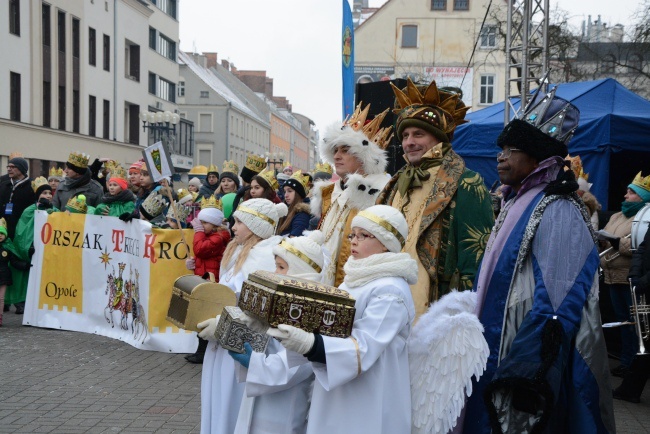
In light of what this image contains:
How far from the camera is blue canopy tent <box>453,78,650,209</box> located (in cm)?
977

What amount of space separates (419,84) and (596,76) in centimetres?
3007

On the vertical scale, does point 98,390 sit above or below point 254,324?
below

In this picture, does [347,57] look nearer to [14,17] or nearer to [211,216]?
[211,216]

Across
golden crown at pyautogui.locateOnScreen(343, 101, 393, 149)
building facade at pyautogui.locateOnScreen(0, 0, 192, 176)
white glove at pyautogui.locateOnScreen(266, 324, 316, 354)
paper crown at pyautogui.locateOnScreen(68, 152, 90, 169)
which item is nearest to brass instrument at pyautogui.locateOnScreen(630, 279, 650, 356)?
golden crown at pyautogui.locateOnScreen(343, 101, 393, 149)

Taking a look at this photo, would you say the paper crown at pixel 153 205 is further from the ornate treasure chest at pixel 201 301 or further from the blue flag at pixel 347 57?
the ornate treasure chest at pixel 201 301

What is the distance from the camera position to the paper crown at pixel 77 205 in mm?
9727

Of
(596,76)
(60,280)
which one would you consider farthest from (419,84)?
(596,76)

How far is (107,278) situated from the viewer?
917cm

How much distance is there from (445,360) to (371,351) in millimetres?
389

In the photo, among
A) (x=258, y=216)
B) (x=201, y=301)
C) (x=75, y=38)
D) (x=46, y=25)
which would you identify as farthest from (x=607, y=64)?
(x=201, y=301)

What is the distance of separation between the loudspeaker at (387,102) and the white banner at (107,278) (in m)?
2.45

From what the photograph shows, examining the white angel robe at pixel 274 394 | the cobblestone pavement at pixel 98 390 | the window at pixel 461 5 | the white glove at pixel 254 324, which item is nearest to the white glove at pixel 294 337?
the white glove at pixel 254 324

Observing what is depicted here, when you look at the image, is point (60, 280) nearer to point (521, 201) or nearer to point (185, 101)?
point (521, 201)

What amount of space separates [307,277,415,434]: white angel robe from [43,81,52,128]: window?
105ft
